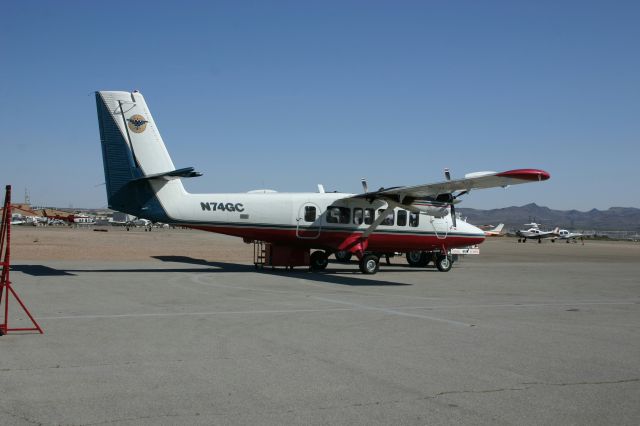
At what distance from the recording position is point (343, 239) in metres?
26.0

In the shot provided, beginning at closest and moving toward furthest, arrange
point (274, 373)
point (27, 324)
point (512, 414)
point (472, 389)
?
point (512, 414), point (472, 389), point (274, 373), point (27, 324)

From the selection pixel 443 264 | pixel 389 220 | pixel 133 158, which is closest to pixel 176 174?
pixel 133 158

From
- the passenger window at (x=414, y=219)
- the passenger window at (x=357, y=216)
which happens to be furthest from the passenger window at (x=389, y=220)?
the passenger window at (x=357, y=216)

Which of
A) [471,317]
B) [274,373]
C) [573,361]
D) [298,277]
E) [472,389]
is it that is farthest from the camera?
[298,277]

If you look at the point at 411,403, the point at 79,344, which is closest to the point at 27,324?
the point at 79,344

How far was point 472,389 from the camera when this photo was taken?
24.5 ft

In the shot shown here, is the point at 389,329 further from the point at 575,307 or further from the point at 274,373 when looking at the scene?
the point at 575,307

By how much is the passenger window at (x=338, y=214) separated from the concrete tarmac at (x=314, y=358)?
25.7 ft

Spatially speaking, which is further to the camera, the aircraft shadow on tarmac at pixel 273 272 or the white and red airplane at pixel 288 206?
the white and red airplane at pixel 288 206

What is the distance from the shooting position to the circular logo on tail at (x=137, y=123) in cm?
2255

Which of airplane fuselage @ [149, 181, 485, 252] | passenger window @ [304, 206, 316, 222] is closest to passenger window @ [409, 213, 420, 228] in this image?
airplane fuselage @ [149, 181, 485, 252]

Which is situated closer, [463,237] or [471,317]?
[471,317]

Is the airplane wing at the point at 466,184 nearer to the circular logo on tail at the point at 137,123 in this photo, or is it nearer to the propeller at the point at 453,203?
the propeller at the point at 453,203

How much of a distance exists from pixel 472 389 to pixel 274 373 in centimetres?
257
